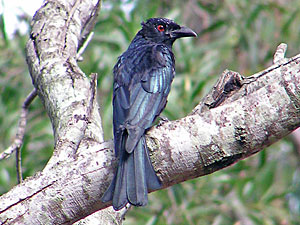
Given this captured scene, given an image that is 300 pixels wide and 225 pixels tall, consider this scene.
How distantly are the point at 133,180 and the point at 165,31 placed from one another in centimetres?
235

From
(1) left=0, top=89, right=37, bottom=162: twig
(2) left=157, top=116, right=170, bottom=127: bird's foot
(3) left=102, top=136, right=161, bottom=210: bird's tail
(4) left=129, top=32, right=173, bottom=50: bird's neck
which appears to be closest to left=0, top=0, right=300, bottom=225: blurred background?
(4) left=129, top=32, right=173, bottom=50: bird's neck

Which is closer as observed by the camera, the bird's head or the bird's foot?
the bird's foot

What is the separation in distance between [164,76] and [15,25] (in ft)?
11.3

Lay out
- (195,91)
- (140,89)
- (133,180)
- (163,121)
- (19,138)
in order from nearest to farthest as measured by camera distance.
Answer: (133,180), (163,121), (140,89), (19,138), (195,91)

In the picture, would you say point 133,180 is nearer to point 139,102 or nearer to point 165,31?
point 139,102

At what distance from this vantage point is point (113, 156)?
2.71 metres

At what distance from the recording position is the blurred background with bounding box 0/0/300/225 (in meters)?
5.49

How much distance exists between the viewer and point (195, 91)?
218 inches

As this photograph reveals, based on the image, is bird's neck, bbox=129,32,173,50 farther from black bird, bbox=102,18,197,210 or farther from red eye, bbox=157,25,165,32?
red eye, bbox=157,25,165,32

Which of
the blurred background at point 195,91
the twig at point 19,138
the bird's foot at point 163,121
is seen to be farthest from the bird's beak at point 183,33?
the twig at point 19,138

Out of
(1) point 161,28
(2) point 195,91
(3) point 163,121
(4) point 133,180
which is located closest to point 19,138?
(3) point 163,121

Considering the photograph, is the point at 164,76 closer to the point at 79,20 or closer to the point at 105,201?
the point at 79,20

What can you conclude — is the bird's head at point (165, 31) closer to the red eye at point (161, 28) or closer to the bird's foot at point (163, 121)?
the red eye at point (161, 28)

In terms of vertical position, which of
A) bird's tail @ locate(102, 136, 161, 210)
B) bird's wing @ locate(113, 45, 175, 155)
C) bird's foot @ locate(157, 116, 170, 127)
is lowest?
bird's tail @ locate(102, 136, 161, 210)
